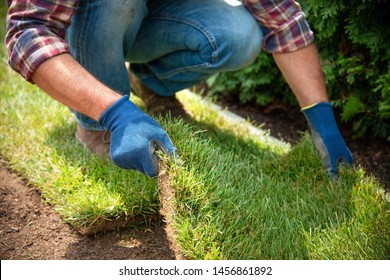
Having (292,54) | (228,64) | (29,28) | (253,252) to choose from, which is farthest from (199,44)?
(253,252)

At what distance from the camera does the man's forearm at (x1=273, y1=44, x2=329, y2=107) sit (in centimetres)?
A: 275

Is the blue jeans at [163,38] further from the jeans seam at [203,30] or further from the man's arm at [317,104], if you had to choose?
the man's arm at [317,104]

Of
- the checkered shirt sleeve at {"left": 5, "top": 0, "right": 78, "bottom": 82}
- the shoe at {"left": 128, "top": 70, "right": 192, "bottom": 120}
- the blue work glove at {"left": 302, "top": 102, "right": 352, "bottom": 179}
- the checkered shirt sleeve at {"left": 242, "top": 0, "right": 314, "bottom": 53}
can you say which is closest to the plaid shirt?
the checkered shirt sleeve at {"left": 5, "top": 0, "right": 78, "bottom": 82}

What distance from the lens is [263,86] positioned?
388 cm

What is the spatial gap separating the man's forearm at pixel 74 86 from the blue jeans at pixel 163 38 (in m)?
0.48

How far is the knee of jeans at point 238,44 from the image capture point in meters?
2.83

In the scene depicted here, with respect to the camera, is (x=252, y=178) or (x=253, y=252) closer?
(x=253, y=252)

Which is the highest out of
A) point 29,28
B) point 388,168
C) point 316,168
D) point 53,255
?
point 29,28

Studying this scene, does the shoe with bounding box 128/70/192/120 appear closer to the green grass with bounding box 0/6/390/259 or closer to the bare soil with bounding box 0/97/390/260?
the green grass with bounding box 0/6/390/259

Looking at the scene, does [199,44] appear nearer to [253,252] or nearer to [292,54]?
[292,54]

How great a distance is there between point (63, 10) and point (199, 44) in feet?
2.89

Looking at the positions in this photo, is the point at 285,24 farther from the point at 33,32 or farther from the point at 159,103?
the point at 33,32

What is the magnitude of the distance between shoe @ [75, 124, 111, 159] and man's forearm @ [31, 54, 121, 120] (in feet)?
2.62

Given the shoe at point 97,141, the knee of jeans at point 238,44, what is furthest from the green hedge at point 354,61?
the shoe at point 97,141
